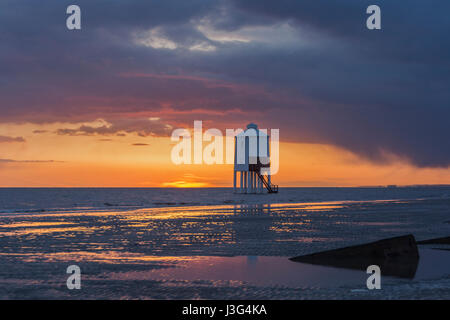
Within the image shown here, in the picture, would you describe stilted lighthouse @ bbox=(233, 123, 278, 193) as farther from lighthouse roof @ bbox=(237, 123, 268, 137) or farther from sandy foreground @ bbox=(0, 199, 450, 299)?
sandy foreground @ bbox=(0, 199, 450, 299)

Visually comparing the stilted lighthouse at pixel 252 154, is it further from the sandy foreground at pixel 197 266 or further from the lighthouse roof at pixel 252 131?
the sandy foreground at pixel 197 266

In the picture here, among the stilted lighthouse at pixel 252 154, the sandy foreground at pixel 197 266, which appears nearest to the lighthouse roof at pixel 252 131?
the stilted lighthouse at pixel 252 154

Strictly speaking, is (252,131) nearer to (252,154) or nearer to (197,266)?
(252,154)

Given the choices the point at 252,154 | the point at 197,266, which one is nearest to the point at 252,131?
the point at 252,154

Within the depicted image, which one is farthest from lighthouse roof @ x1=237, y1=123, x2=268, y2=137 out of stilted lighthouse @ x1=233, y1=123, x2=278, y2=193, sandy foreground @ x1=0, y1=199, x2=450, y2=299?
sandy foreground @ x1=0, y1=199, x2=450, y2=299

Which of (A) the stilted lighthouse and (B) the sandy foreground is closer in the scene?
(B) the sandy foreground

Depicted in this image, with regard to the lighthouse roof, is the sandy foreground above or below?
below

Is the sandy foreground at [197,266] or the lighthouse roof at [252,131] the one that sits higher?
the lighthouse roof at [252,131]

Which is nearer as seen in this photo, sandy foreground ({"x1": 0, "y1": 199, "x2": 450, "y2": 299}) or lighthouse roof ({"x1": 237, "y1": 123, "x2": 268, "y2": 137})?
sandy foreground ({"x1": 0, "y1": 199, "x2": 450, "y2": 299})

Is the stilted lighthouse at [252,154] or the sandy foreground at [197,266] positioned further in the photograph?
the stilted lighthouse at [252,154]
